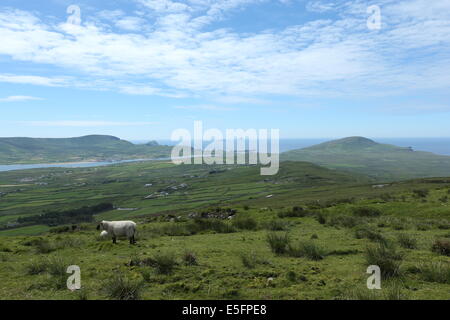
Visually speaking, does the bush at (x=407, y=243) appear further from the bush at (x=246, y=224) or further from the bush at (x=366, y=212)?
the bush at (x=366, y=212)

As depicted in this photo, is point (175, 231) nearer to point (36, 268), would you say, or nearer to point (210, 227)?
point (210, 227)

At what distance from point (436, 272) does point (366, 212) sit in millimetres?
19477

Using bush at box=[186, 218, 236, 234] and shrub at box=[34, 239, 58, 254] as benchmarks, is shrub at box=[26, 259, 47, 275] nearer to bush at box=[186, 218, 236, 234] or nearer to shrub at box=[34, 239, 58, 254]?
shrub at box=[34, 239, 58, 254]

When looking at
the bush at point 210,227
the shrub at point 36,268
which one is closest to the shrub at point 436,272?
the bush at point 210,227

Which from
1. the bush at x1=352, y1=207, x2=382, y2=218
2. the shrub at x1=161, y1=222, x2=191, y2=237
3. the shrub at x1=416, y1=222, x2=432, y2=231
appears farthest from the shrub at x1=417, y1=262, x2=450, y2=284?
the bush at x1=352, y1=207, x2=382, y2=218

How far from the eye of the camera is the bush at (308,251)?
13484 mm

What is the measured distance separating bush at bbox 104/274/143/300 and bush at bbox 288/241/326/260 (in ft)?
26.2

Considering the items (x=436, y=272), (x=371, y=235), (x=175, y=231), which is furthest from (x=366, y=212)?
(x=175, y=231)

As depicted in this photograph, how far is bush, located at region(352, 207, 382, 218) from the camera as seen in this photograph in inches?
1094

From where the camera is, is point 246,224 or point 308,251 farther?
point 246,224

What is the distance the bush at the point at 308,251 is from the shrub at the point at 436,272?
13.6ft

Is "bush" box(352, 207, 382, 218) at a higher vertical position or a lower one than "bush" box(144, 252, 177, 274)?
lower

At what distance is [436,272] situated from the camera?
33.2ft
